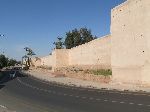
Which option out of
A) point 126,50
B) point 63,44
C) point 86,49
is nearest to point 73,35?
point 63,44

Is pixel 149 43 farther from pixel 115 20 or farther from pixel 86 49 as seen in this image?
pixel 86 49

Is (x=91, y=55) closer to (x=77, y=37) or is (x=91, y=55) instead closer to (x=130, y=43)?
(x=130, y=43)

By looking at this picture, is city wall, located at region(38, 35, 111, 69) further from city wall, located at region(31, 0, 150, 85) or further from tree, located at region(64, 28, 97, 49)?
tree, located at region(64, 28, 97, 49)

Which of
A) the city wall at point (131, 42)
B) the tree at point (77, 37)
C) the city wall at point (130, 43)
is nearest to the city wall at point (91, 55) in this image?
the city wall at point (130, 43)

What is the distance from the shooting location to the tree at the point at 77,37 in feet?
389

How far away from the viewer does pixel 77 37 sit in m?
119

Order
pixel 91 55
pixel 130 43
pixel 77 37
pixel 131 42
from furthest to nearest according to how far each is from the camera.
Result: pixel 77 37 < pixel 91 55 < pixel 130 43 < pixel 131 42

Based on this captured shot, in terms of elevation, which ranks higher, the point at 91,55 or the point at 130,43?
the point at 130,43

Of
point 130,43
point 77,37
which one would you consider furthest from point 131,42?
point 77,37

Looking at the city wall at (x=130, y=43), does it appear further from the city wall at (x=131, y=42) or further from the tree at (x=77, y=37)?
the tree at (x=77, y=37)

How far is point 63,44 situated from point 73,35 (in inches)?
210

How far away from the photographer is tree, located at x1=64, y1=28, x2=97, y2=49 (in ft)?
389

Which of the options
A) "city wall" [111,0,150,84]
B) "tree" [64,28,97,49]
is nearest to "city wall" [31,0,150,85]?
"city wall" [111,0,150,84]

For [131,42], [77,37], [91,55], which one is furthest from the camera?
[77,37]
